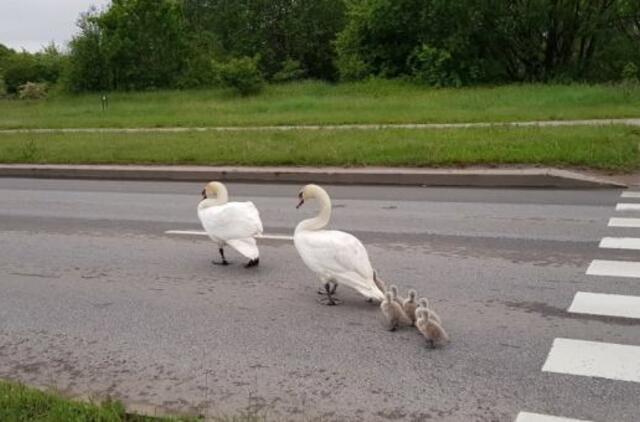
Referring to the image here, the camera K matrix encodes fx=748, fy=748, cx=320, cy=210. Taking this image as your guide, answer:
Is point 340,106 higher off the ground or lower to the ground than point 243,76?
lower

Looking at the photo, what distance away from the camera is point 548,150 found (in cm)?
1321

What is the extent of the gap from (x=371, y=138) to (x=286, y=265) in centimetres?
832

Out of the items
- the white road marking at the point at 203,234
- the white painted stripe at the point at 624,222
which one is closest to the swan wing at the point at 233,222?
the white road marking at the point at 203,234

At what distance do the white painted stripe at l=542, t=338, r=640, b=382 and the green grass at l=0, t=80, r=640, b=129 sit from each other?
13105mm

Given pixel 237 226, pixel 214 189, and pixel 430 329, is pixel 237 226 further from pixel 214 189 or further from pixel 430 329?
pixel 430 329

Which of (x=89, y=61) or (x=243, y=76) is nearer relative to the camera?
(x=243, y=76)

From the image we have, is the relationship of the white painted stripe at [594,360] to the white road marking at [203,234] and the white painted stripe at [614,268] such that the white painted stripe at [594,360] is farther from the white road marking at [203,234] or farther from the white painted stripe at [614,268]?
the white road marking at [203,234]

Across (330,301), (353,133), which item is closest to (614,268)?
(330,301)

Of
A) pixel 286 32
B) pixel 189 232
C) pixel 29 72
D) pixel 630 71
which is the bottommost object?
pixel 189 232

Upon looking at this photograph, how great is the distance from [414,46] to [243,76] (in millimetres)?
7885

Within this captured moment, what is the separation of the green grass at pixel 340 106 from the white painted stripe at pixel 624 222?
8829mm

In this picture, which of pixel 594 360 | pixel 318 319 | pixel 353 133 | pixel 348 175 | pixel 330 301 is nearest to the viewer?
pixel 594 360

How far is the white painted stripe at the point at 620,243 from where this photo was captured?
7.93 metres

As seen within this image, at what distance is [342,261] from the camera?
6027 millimetres
